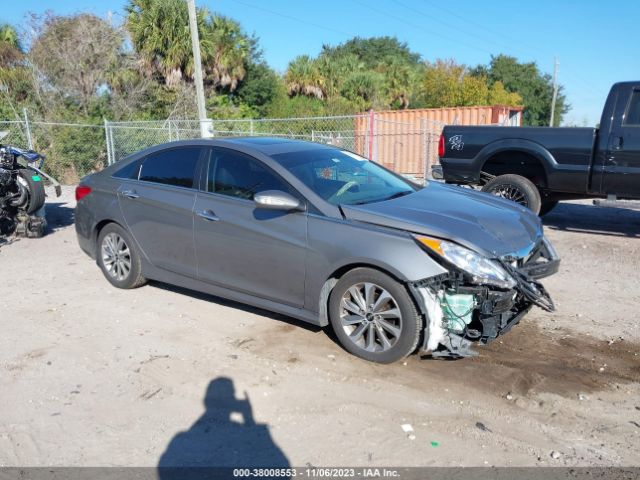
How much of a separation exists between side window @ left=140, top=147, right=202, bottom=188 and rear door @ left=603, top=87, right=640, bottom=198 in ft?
19.8

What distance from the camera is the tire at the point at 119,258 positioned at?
597cm

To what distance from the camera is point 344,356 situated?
4.48 m

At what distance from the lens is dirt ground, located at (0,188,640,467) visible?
10.8 ft

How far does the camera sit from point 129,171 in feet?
19.9

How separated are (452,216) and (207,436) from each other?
240cm

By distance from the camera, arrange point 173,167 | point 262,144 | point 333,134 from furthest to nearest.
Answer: point 333,134 → point 173,167 → point 262,144

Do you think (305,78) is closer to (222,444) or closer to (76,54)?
(76,54)

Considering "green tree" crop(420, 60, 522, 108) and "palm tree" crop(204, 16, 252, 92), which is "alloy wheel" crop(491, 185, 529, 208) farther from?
"green tree" crop(420, 60, 522, 108)

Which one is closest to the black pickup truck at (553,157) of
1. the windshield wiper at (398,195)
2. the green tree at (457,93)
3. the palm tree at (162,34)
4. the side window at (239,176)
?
the windshield wiper at (398,195)

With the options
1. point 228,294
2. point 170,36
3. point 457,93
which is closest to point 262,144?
point 228,294

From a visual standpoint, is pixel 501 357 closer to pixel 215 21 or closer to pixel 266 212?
pixel 266 212

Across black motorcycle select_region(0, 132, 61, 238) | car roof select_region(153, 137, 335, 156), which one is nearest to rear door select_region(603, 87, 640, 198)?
car roof select_region(153, 137, 335, 156)

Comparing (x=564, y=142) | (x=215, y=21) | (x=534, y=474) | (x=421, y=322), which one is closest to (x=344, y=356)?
(x=421, y=322)

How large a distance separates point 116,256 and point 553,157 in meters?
6.36
